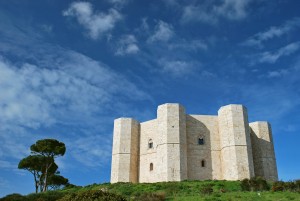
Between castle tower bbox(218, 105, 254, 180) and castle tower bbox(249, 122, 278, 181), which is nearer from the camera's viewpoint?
castle tower bbox(218, 105, 254, 180)

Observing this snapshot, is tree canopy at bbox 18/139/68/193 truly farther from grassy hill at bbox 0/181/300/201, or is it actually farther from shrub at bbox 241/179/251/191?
shrub at bbox 241/179/251/191

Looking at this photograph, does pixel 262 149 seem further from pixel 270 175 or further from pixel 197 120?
pixel 197 120

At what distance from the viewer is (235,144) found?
3162cm

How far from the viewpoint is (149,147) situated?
34344 mm

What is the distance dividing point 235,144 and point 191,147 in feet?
13.7

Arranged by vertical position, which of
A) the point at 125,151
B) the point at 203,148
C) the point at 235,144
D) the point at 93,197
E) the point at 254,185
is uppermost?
the point at 235,144

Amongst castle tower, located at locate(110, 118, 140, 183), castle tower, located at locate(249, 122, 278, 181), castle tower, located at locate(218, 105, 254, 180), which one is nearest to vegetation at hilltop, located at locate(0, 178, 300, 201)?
castle tower, located at locate(218, 105, 254, 180)

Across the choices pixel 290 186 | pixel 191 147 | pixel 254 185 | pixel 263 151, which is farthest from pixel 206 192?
pixel 263 151

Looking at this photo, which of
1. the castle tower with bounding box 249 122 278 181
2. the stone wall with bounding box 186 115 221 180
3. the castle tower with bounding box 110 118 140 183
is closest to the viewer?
the stone wall with bounding box 186 115 221 180

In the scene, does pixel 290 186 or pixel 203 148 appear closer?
pixel 290 186

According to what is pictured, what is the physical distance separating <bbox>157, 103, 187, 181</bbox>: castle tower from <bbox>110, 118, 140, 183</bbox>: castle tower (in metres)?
3.55

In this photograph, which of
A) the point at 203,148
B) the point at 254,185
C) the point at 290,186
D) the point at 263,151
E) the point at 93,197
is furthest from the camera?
the point at 263,151

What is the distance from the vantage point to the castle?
102 ft

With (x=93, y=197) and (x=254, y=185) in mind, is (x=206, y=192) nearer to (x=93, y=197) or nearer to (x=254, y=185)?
(x=254, y=185)
